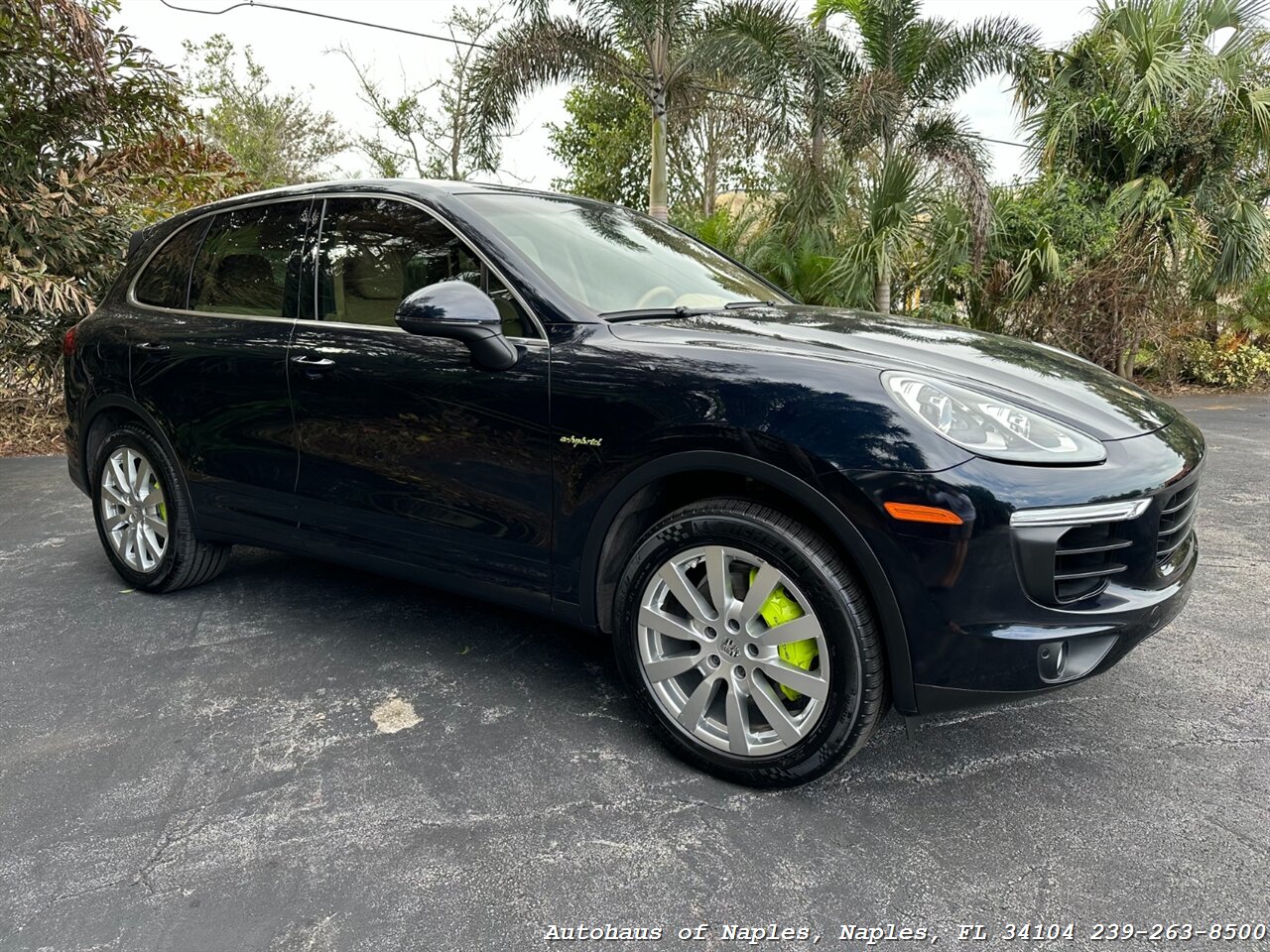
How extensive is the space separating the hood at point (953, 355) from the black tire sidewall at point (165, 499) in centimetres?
229

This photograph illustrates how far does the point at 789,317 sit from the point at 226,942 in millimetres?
2347

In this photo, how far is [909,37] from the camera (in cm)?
1117

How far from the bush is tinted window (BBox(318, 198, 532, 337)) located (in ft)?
40.1

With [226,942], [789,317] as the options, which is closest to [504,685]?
[226,942]

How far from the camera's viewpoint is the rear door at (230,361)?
3.43 m

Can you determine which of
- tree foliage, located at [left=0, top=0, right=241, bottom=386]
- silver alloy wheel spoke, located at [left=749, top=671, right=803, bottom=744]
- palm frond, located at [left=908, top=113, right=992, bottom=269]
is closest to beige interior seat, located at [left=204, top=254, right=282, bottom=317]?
silver alloy wheel spoke, located at [left=749, top=671, right=803, bottom=744]

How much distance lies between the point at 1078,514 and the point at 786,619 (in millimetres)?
749

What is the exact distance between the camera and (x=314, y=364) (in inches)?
128

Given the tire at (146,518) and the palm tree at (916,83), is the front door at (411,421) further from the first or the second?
the palm tree at (916,83)

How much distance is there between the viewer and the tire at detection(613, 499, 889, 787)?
2.26m

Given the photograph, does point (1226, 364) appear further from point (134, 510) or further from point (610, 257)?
point (134, 510)

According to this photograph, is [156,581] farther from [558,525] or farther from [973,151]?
[973,151]

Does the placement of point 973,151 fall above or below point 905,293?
above

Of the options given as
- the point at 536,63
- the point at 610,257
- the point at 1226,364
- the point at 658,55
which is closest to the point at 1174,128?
the point at 1226,364
